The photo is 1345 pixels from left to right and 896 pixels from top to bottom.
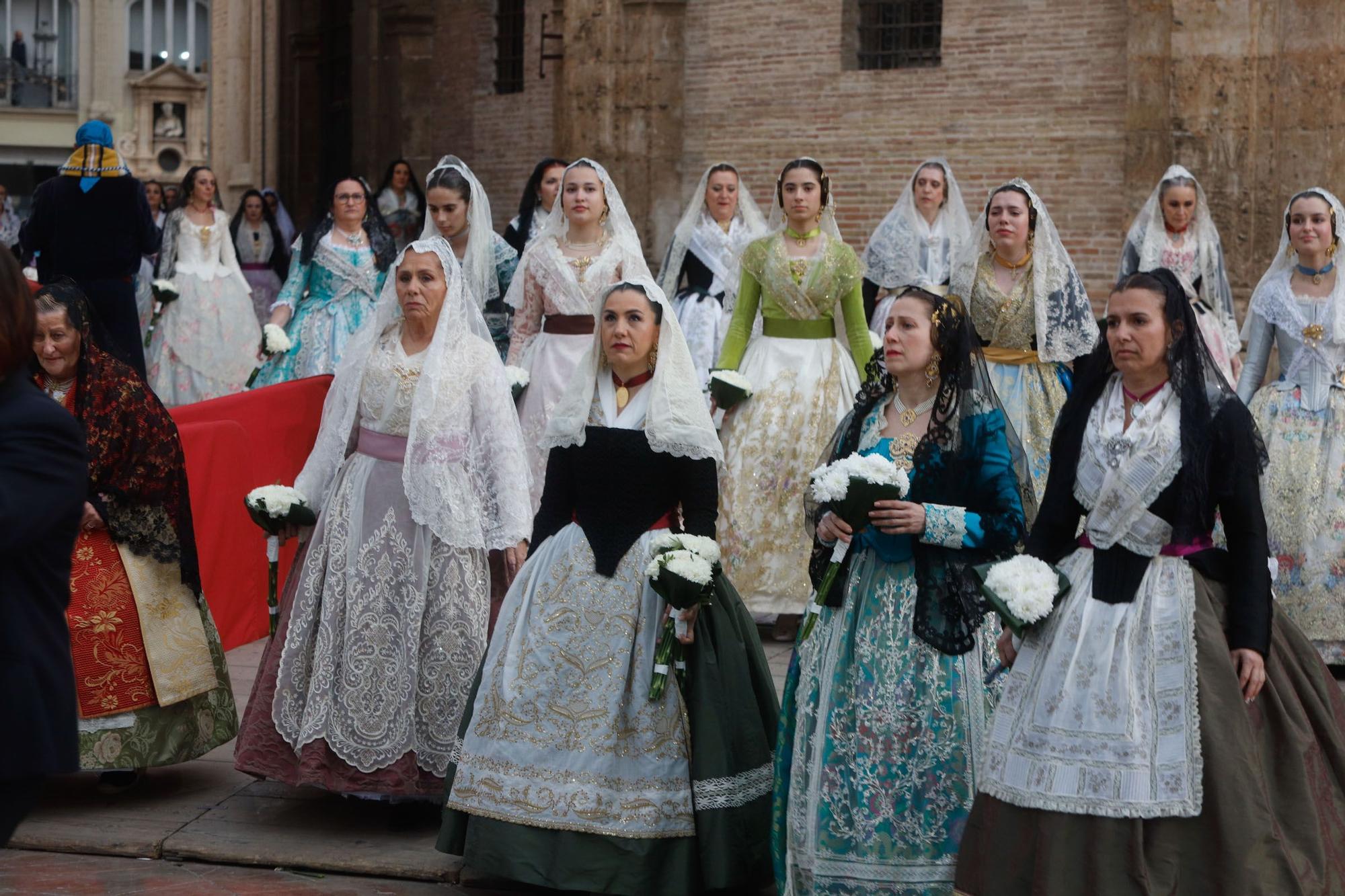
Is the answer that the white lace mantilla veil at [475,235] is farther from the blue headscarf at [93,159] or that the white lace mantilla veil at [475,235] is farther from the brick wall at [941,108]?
the brick wall at [941,108]

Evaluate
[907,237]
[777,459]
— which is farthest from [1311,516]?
[907,237]

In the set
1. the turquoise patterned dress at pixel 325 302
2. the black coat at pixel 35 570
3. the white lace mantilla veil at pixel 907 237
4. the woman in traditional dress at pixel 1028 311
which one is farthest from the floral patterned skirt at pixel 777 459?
the black coat at pixel 35 570

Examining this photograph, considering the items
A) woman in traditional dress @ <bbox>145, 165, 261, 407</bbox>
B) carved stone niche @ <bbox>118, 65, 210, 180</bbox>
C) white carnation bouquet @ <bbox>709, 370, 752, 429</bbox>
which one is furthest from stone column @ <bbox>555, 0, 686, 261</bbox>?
carved stone niche @ <bbox>118, 65, 210, 180</bbox>

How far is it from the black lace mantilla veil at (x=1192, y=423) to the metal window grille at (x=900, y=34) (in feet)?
38.7

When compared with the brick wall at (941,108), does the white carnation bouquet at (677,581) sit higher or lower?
lower

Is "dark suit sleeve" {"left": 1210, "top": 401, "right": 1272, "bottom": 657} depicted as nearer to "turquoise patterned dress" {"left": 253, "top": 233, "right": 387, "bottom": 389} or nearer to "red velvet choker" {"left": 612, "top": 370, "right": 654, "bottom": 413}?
"red velvet choker" {"left": 612, "top": 370, "right": 654, "bottom": 413}

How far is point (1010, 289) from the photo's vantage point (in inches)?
328

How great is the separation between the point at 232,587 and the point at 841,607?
450 cm

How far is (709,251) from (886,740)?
668 centimetres

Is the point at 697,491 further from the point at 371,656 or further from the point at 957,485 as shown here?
the point at 371,656

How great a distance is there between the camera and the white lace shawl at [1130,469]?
4535 millimetres

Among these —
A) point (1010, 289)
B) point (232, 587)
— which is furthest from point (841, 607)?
point (232, 587)

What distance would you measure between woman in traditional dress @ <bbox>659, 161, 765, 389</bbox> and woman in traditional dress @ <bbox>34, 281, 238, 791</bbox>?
203 inches

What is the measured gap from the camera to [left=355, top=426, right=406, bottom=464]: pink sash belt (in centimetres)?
606
